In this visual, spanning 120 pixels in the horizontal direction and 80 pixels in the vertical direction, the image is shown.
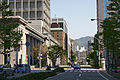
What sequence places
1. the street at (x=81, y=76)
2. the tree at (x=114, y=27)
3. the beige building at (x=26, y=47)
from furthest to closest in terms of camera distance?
the beige building at (x=26, y=47) < the tree at (x=114, y=27) < the street at (x=81, y=76)

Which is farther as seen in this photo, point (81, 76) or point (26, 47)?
point (26, 47)

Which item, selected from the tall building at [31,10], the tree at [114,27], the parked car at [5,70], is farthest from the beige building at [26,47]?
the tree at [114,27]

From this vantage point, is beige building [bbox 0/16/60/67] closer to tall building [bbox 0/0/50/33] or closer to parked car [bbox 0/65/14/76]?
tall building [bbox 0/0/50/33]

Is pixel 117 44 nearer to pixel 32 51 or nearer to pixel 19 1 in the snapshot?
pixel 32 51

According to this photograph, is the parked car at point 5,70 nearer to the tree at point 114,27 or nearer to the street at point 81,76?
the street at point 81,76

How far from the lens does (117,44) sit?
3506 centimetres

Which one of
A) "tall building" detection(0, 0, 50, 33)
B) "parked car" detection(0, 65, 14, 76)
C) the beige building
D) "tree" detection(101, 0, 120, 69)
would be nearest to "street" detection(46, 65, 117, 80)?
"tree" detection(101, 0, 120, 69)

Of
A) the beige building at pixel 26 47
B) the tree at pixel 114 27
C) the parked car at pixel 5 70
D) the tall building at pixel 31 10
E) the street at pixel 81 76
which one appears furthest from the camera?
the tall building at pixel 31 10

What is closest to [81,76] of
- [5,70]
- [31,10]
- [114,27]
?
[114,27]

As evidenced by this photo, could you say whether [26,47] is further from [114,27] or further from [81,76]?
[81,76]

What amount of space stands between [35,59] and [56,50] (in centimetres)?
1129

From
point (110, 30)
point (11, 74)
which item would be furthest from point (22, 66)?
point (110, 30)

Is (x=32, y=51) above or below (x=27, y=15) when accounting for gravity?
below

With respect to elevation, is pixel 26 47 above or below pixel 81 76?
above
